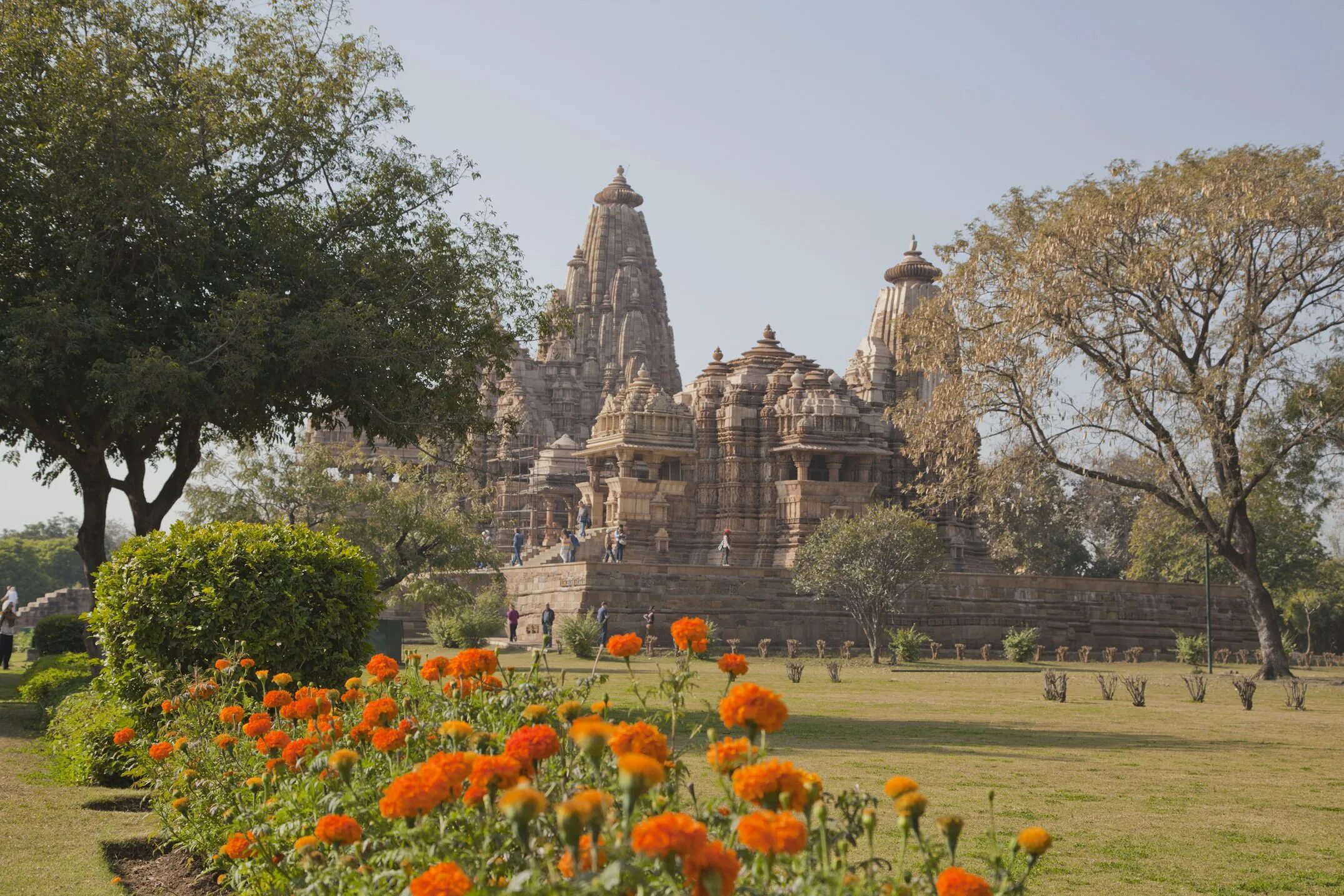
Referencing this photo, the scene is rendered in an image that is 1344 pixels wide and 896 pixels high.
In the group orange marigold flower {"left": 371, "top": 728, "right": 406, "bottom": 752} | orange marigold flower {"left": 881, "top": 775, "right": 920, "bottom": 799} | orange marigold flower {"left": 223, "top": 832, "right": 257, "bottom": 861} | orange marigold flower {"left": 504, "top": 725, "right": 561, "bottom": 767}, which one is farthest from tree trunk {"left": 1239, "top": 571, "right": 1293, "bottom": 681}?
orange marigold flower {"left": 504, "top": 725, "right": 561, "bottom": 767}

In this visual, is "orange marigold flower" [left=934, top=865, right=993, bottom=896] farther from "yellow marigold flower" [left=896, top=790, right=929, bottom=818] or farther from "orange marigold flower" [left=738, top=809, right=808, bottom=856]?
"orange marigold flower" [left=738, top=809, right=808, bottom=856]

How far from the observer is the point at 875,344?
168ft

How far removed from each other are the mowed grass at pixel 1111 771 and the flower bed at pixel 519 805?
876 mm

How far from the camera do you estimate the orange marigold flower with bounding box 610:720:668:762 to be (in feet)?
11.9

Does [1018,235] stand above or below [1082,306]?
above

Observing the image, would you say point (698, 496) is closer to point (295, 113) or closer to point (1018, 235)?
point (1018, 235)

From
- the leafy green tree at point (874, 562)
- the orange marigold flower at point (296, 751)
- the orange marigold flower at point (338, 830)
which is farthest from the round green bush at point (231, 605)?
the leafy green tree at point (874, 562)

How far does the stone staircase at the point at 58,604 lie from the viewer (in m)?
50.6

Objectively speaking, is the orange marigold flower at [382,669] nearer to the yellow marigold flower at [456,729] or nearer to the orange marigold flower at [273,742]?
the orange marigold flower at [273,742]

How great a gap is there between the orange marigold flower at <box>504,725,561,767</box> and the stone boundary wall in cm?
3004

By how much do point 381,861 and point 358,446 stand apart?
1063 inches

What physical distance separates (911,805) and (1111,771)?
29.3ft

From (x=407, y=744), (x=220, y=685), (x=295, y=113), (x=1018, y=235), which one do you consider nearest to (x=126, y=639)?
(x=220, y=685)

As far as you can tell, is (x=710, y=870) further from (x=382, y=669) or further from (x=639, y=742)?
(x=382, y=669)
